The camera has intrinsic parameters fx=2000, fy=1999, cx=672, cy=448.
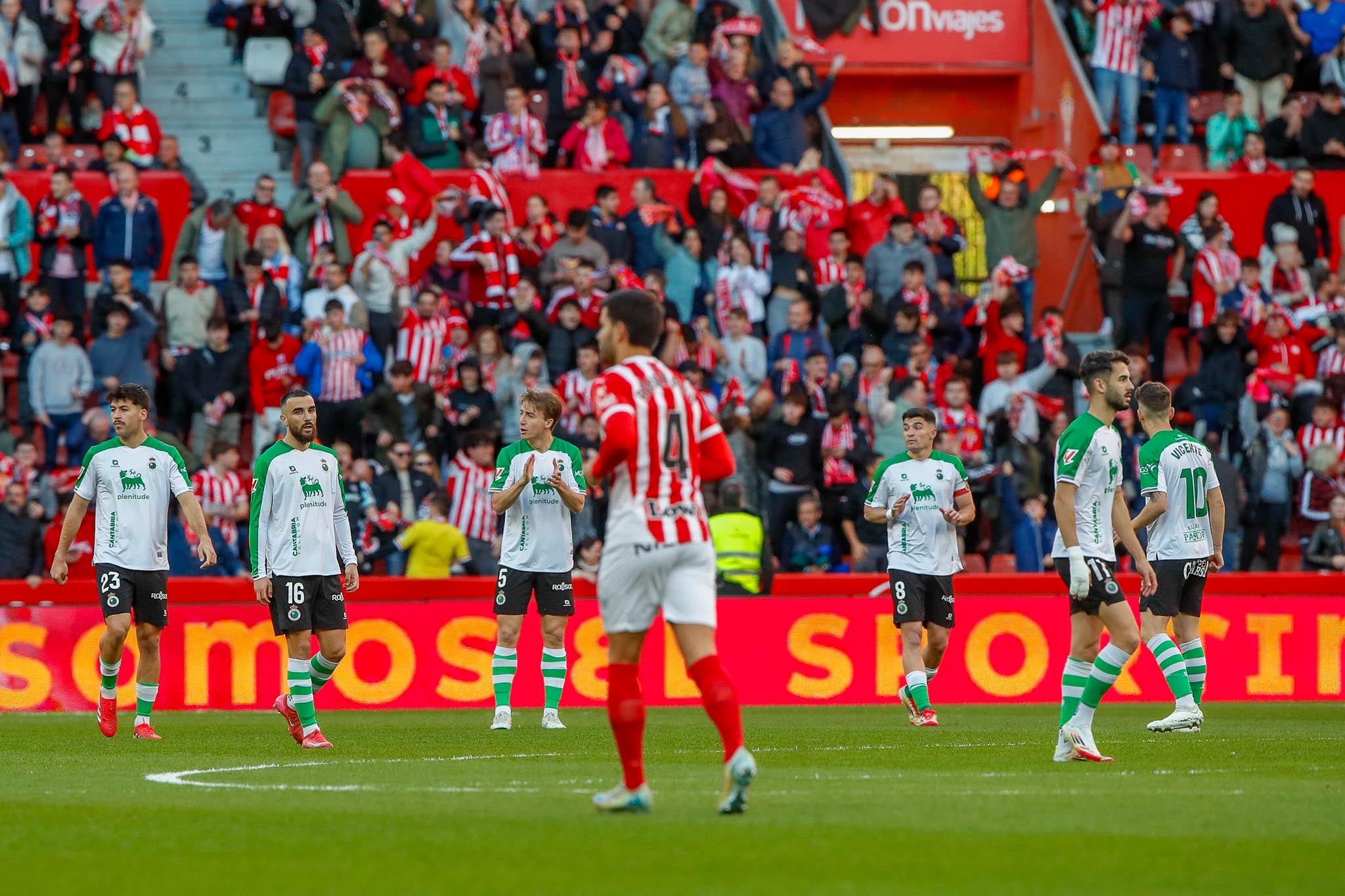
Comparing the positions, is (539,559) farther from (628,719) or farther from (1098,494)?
(628,719)

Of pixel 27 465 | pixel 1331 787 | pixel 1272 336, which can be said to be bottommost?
pixel 1331 787

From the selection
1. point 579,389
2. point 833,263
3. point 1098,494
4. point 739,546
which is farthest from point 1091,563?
point 833,263

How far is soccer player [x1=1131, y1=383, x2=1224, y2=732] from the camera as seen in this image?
582 inches

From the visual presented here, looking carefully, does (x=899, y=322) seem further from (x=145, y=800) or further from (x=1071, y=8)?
(x=145, y=800)

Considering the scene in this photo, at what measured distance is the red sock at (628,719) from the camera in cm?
832

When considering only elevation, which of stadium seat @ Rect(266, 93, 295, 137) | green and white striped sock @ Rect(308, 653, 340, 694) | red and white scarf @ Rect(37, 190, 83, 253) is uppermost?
stadium seat @ Rect(266, 93, 295, 137)

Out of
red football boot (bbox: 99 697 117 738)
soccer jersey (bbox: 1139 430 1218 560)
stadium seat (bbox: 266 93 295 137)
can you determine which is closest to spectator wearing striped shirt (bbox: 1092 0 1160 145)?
stadium seat (bbox: 266 93 295 137)

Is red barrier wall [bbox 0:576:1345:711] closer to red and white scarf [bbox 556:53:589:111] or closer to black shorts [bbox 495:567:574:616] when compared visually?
black shorts [bbox 495:567:574:616]

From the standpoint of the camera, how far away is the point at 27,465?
2036cm

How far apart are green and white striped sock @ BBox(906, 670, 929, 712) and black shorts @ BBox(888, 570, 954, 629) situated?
46 centimetres

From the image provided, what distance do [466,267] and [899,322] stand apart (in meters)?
4.91

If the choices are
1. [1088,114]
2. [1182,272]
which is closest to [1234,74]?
[1088,114]

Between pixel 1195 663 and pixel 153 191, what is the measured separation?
14.3 m

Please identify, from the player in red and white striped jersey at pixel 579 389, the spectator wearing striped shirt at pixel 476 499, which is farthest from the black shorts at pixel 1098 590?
the player in red and white striped jersey at pixel 579 389
